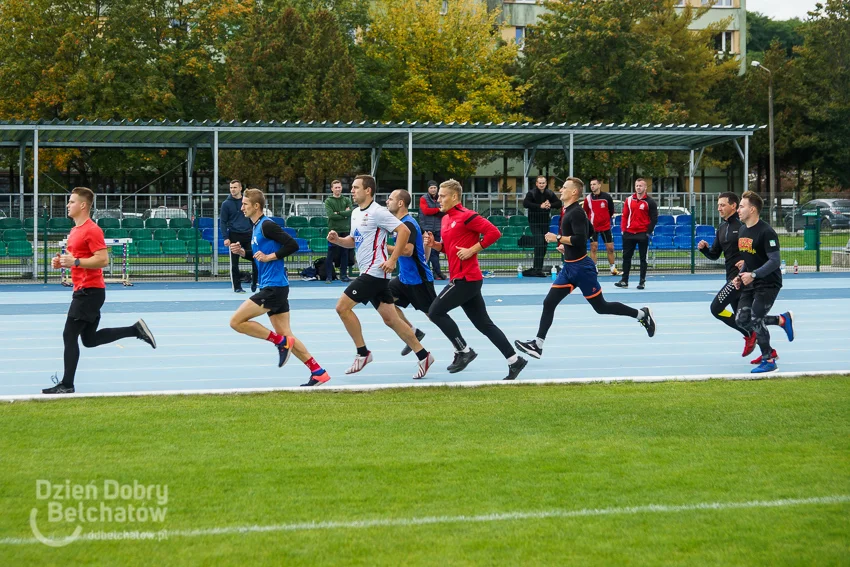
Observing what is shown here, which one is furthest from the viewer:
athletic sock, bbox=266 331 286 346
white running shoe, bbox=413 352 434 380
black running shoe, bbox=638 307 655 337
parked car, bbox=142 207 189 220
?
parked car, bbox=142 207 189 220

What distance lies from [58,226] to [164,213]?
134 inches

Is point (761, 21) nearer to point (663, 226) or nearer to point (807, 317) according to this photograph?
point (663, 226)

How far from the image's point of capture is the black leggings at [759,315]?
10.5 metres

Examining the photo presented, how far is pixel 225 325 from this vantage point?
1500cm

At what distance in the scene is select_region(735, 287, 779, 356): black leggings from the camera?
10500 mm

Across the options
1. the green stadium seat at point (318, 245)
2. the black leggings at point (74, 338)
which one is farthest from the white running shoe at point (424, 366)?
the green stadium seat at point (318, 245)

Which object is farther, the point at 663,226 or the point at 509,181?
the point at 509,181

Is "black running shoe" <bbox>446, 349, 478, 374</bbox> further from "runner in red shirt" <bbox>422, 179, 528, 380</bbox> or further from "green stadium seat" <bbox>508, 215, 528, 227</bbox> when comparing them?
"green stadium seat" <bbox>508, 215, 528, 227</bbox>

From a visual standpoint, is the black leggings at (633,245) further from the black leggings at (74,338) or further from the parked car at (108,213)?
the parked car at (108,213)

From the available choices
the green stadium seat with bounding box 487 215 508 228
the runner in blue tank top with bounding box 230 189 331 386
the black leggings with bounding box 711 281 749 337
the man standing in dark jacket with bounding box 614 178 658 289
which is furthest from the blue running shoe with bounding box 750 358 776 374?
the green stadium seat with bounding box 487 215 508 228

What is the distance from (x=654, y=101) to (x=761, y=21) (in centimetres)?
3447

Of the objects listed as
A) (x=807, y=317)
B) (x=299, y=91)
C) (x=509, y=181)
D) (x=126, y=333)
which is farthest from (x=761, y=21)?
(x=126, y=333)

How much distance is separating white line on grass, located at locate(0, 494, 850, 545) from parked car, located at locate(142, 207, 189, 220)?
71.9 feet

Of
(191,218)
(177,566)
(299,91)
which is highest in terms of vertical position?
(299,91)
